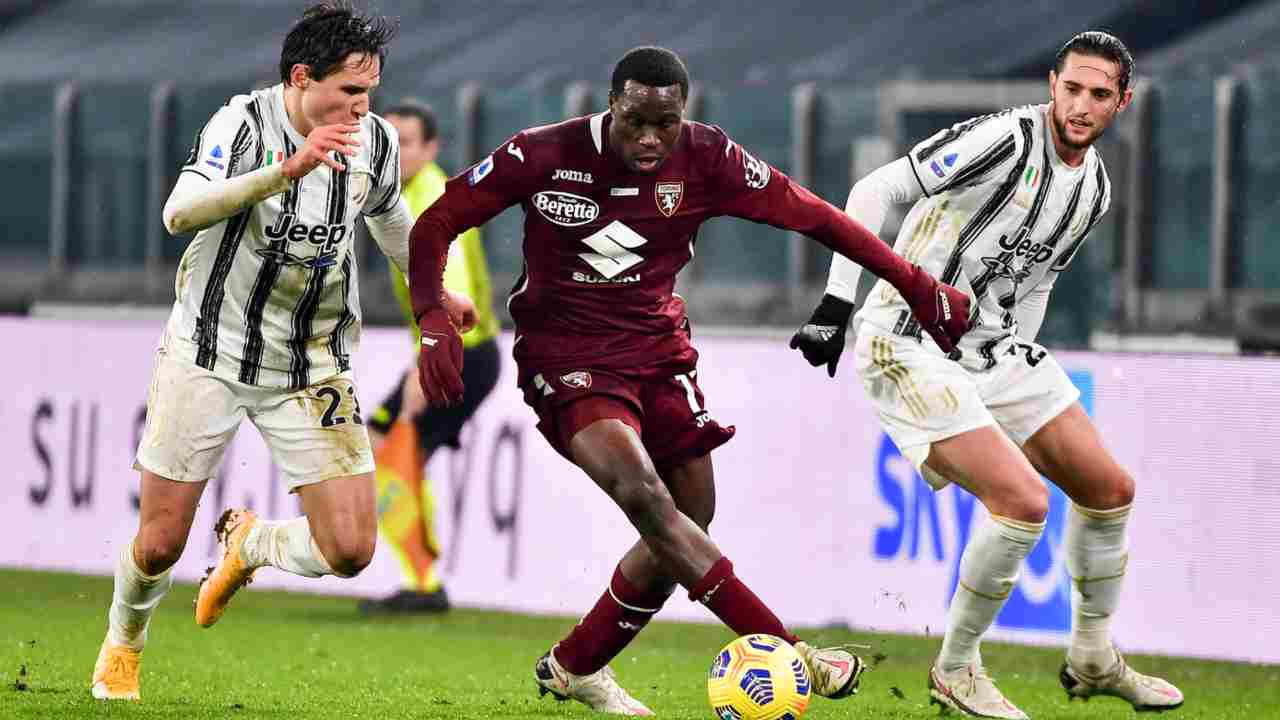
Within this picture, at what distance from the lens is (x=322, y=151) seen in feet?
19.4

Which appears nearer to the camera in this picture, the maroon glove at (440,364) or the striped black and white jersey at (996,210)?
the maroon glove at (440,364)

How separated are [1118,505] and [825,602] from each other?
8.80ft

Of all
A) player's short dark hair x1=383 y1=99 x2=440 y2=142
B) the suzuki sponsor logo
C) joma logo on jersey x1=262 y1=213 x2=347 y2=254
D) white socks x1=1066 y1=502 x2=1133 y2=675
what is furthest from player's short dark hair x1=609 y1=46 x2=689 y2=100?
player's short dark hair x1=383 y1=99 x2=440 y2=142

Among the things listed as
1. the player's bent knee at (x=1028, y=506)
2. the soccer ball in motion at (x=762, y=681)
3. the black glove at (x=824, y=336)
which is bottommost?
the soccer ball in motion at (x=762, y=681)

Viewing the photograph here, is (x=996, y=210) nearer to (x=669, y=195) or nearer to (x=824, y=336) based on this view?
(x=824, y=336)

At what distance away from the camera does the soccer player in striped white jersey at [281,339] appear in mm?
6410

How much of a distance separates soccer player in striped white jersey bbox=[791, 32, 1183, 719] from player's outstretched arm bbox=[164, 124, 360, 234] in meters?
1.65

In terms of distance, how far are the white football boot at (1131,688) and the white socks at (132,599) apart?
296 centimetres

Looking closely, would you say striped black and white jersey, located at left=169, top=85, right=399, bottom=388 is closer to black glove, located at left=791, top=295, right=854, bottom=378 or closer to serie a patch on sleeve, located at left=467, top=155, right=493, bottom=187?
serie a patch on sleeve, located at left=467, top=155, right=493, bottom=187

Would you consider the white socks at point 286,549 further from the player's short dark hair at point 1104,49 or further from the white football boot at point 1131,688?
the player's short dark hair at point 1104,49

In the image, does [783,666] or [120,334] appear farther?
[120,334]

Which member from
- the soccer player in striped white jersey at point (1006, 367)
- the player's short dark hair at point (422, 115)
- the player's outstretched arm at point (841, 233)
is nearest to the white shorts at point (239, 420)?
the player's outstretched arm at point (841, 233)

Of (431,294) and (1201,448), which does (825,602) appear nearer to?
(1201,448)

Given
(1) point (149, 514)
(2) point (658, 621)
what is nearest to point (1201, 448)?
(2) point (658, 621)
